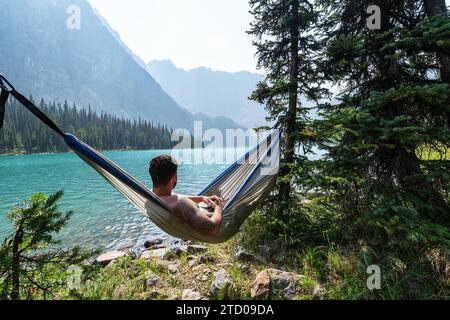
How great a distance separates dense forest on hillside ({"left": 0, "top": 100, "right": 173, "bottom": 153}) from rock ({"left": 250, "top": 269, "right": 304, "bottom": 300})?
204 feet

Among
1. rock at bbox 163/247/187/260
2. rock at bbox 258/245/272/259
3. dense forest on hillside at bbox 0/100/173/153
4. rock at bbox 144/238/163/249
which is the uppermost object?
dense forest on hillside at bbox 0/100/173/153

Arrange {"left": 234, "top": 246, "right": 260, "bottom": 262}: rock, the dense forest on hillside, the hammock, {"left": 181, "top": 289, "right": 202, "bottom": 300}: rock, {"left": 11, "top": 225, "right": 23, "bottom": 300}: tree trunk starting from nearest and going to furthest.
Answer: {"left": 11, "top": 225, "right": 23, "bottom": 300}: tree trunk, the hammock, {"left": 181, "top": 289, "right": 202, "bottom": 300}: rock, {"left": 234, "top": 246, "right": 260, "bottom": 262}: rock, the dense forest on hillside

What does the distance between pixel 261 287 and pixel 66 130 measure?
79.3m

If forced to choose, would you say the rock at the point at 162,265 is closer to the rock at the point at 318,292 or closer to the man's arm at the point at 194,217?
the man's arm at the point at 194,217

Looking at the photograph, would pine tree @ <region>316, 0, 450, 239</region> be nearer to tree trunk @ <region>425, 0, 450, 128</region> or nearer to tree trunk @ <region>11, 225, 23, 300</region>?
tree trunk @ <region>425, 0, 450, 128</region>

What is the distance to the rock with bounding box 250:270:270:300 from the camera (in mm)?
2687

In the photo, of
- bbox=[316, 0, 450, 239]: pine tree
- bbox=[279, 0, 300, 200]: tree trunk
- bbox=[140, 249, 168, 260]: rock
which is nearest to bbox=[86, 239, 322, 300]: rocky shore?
bbox=[140, 249, 168, 260]: rock

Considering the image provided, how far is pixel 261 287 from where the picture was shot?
2.74 metres

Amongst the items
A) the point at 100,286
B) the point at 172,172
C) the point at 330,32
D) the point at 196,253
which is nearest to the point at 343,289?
the point at 172,172

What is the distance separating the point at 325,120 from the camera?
112 inches

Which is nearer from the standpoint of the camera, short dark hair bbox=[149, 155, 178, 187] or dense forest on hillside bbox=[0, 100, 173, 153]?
short dark hair bbox=[149, 155, 178, 187]

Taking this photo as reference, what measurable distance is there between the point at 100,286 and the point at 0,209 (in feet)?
38.0

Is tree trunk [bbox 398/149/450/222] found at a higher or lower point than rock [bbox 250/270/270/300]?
higher
